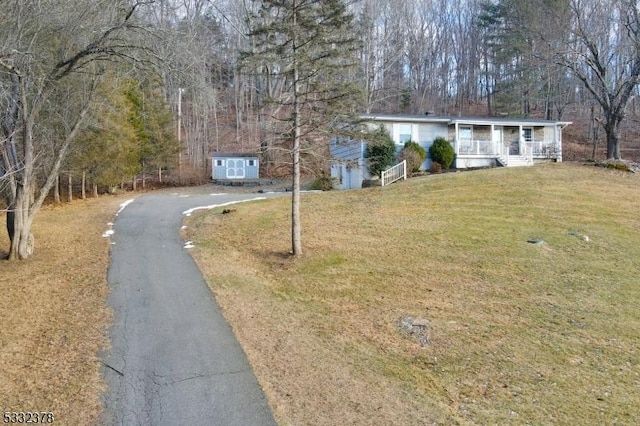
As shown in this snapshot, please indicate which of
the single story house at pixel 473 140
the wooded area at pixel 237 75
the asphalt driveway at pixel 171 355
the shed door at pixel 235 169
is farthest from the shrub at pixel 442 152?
the asphalt driveway at pixel 171 355

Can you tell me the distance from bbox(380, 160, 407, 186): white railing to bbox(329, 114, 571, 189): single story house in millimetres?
1151

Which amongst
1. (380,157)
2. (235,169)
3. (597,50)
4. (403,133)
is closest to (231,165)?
(235,169)

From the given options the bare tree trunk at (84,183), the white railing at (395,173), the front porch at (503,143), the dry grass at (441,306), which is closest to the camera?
the dry grass at (441,306)

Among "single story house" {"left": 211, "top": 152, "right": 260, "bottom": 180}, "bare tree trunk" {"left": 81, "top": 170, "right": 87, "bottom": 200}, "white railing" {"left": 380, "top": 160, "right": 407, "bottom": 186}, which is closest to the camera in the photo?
"white railing" {"left": 380, "top": 160, "right": 407, "bottom": 186}

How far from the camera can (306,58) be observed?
10.6m

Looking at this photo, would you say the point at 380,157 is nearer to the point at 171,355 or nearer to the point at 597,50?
the point at 597,50

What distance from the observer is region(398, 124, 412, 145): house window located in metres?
24.4

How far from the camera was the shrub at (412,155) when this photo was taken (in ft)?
76.2

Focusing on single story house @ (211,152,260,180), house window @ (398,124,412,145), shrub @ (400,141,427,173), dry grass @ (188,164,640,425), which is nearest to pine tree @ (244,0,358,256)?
dry grass @ (188,164,640,425)

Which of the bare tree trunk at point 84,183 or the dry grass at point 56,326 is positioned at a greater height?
the bare tree trunk at point 84,183

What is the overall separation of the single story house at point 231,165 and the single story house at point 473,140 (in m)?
7.52

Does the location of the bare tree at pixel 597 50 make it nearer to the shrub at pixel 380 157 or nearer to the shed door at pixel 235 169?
the shrub at pixel 380 157

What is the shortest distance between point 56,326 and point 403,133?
20.2 metres

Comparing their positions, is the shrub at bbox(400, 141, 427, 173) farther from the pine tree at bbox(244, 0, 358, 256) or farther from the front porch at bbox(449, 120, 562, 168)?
the pine tree at bbox(244, 0, 358, 256)
